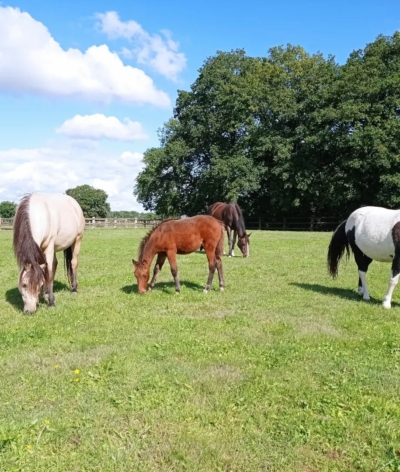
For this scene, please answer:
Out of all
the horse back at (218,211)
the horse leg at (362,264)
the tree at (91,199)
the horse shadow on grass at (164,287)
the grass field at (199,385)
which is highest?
the tree at (91,199)

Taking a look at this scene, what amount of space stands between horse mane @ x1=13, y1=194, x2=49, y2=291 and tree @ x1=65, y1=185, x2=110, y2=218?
316 feet

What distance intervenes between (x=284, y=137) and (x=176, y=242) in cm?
3027

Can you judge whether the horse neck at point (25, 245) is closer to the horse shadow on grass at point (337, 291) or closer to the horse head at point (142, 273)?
the horse head at point (142, 273)

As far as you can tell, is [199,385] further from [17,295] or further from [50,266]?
[17,295]

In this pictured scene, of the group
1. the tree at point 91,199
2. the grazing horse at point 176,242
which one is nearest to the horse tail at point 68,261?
the grazing horse at point 176,242

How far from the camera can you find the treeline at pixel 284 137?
3275 cm

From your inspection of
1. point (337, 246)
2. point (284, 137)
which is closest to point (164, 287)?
point (337, 246)

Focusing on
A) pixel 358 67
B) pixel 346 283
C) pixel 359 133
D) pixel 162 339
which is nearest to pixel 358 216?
pixel 346 283

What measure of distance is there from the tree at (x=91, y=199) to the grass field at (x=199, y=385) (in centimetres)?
9774

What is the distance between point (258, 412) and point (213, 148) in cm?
3781

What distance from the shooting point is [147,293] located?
29.7ft

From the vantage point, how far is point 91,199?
344 feet

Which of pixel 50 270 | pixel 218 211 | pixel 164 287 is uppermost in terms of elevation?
pixel 218 211

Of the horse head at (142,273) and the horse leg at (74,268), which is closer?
the horse head at (142,273)
